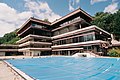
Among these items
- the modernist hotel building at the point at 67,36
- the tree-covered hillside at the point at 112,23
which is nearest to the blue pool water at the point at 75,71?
the modernist hotel building at the point at 67,36

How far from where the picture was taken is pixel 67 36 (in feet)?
136

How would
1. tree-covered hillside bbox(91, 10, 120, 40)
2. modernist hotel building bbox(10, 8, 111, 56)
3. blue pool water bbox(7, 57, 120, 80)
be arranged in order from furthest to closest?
1. tree-covered hillside bbox(91, 10, 120, 40)
2. modernist hotel building bbox(10, 8, 111, 56)
3. blue pool water bbox(7, 57, 120, 80)

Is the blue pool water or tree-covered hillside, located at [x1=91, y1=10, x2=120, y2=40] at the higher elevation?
tree-covered hillside, located at [x1=91, y1=10, x2=120, y2=40]

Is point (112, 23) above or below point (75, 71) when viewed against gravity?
above

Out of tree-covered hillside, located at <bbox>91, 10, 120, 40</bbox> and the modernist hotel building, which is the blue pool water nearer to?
the modernist hotel building

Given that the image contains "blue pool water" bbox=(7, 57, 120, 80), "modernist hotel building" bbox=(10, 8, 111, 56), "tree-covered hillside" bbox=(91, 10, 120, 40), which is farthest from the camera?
A: "tree-covered hillside" bbox=(91, 10, 120, 40)

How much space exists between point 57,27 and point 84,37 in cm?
1695

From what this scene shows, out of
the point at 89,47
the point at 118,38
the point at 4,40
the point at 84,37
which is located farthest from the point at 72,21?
the point at 4,40

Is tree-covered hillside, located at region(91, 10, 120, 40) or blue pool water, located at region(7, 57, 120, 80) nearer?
blue pool water, located at region(7, 57, 120, 80)

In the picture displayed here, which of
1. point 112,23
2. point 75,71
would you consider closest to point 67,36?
point 112,23

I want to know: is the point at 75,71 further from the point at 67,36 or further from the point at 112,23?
the point at 112,23

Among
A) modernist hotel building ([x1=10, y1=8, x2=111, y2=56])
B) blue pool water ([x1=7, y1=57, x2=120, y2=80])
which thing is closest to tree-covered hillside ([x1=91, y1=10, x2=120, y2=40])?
modernist hotel building ([x1=10, y1=8, x2=111, y2=56])

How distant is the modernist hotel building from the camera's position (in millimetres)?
32375

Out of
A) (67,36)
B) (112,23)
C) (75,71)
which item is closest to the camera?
(75,71)
